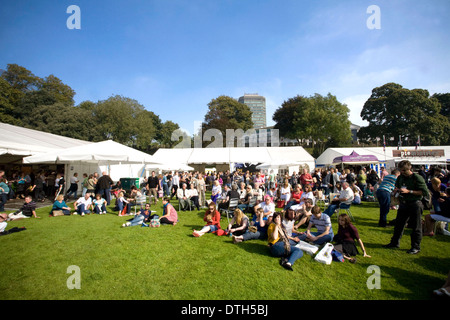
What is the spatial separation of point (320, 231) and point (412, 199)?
2.03 metres

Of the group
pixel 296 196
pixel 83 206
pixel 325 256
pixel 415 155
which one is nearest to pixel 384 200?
pixel 296 196

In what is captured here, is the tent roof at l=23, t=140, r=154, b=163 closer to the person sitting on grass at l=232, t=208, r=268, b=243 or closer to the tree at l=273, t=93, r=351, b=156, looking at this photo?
the person sitting on grass at l=232, t=208, r=268, b=243

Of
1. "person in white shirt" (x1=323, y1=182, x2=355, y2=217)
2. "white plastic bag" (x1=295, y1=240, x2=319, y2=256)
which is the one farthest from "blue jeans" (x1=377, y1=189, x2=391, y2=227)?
"white plastic bag" (x1=295, y1=240, x2=319, y2=256)

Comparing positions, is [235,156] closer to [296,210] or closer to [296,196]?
[296,196]

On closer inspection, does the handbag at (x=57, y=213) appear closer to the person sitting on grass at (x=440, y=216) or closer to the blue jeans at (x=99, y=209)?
the blue jeans at (x=99, y=209)

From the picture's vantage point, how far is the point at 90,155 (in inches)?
392

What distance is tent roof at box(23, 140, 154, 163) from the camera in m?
9.60

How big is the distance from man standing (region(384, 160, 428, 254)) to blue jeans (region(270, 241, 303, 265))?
2398 millimetres

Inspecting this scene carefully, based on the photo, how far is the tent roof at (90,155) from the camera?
9.60 metres

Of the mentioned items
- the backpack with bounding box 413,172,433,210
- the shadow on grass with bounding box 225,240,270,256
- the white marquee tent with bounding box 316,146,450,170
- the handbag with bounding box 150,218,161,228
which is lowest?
the shadow on grass with bounding box 225,240,270,256

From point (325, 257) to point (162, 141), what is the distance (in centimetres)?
4972

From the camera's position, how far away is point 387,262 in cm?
403
